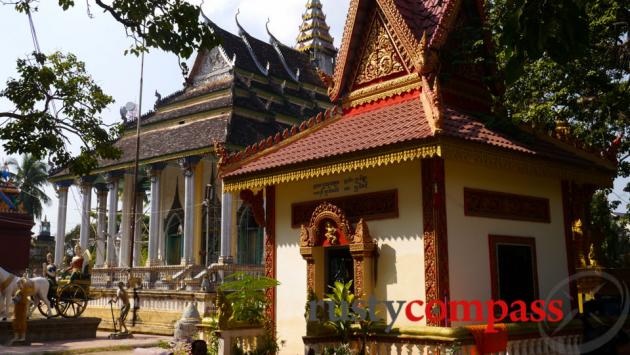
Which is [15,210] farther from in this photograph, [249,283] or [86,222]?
[249,283]

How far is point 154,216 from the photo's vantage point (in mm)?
29109

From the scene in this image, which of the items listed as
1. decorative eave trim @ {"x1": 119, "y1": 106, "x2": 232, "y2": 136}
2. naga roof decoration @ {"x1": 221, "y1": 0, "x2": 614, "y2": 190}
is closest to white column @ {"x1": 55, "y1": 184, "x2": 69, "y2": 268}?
decorative eave trim @ {"x1": 119, "y1": 106, "x2": 232, "y2": 136}

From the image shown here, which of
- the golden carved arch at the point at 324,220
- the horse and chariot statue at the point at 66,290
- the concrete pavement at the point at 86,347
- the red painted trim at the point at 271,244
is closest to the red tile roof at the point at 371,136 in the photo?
the red painted trim at the point at 271,244

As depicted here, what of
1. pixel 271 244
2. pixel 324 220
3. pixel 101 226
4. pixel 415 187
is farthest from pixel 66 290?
pixel 101 226

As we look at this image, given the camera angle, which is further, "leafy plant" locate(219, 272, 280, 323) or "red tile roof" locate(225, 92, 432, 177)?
"leafy plant" locate(219, 272, 280, 323)

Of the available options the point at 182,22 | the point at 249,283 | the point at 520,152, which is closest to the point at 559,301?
the point at 520,152

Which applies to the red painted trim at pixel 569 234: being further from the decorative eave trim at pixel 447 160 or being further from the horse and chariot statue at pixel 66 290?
the horse and chariot statue at pixel 66 290

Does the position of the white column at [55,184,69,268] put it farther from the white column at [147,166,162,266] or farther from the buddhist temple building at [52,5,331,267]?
the white column at [147,166,162,266]

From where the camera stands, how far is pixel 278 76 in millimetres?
33781

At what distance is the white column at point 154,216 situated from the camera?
2870cm

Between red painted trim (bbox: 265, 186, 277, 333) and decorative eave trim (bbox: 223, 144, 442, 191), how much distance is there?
613 mm

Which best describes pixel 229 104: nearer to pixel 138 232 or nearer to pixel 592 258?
pixel 138 232

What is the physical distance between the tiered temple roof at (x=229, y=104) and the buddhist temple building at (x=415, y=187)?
14215mm

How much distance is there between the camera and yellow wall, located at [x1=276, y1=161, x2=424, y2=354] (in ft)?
30.9
